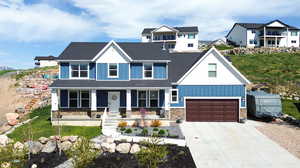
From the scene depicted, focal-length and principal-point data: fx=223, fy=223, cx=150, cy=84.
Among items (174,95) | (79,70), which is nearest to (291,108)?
(174,95)

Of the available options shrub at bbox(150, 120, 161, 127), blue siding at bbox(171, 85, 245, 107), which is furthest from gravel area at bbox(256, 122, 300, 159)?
shrub at bbox(150, 120, 161, 127)

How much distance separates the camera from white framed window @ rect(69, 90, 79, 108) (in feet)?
72.8

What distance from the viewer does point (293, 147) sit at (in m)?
14.4

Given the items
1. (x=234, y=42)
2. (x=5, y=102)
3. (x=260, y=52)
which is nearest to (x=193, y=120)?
(x=5, y=102)

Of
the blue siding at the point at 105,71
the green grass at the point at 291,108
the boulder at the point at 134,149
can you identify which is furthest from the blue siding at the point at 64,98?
the green grass at the point at 291,108

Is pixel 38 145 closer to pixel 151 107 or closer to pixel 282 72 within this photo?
pixel 151 107

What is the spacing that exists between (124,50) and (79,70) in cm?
524

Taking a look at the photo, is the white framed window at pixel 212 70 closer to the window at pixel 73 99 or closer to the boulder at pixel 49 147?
the window at pixel 73 99

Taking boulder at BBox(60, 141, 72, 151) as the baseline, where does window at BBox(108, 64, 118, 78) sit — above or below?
above

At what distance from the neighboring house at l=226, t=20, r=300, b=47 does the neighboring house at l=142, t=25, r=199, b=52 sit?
612 inches

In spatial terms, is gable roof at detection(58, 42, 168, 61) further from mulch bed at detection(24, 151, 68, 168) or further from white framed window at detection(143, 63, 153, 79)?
mulch bed at detection(24, 151, 68, 168)

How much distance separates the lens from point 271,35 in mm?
64125

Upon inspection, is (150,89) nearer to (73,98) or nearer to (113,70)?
(113,70)

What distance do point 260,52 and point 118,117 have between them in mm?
47865
